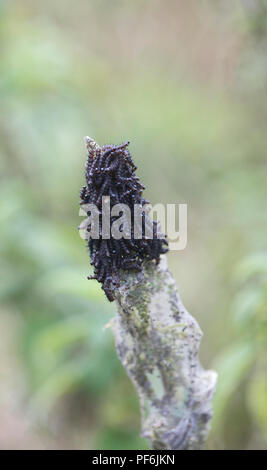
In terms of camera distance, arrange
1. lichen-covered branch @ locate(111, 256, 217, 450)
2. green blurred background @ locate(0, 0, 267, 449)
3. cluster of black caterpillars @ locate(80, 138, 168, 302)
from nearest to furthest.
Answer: cluster of black caterpillars @ locate(80, 138, 168, 302) < lichen-covered branch @ locate(111, 256, 217, 450) < green blurred background @ locate(0, 0, 267, 449)

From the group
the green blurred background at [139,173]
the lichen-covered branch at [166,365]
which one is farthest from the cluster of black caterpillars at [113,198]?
the green blurred background at [139,173]

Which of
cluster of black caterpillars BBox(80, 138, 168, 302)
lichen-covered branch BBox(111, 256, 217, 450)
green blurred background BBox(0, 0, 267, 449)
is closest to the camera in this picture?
cluster of black caterpillars BBox(80, 138, 168, 302)

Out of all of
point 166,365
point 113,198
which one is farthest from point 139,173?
point 113,198

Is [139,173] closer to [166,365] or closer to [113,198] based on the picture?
[166,365]

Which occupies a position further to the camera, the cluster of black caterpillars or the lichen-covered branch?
the lichen-covered branch

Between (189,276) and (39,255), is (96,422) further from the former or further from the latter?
(189,276)

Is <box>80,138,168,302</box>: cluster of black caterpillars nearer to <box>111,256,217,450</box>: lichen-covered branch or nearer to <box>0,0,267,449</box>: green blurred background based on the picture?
<box>111,256,217,450</box>: lichen-covered branch

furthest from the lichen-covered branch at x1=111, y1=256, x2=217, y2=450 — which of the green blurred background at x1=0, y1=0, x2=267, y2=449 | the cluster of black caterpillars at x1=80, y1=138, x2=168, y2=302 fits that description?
the green blurred background at x1=0, y1=0, x2=267, y2=449
